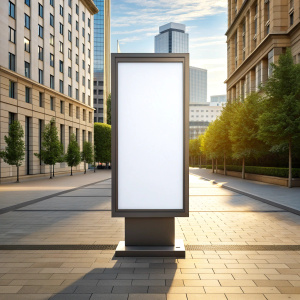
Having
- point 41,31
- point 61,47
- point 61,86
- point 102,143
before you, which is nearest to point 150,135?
point 41,31

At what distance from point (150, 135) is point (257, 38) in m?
41.9

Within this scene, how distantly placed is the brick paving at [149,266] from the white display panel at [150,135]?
1.09 metres

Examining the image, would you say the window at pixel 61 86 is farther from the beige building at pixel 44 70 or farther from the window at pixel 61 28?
the window at pixel 61 28

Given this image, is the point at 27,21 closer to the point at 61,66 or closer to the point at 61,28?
the point at 61,66

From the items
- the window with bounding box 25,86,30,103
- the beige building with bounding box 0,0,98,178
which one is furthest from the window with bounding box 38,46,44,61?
the window with bounding box 25,86,30,103

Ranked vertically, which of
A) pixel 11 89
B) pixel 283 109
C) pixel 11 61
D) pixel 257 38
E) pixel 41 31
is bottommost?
pixel 283 109

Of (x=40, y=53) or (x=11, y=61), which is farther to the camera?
(x=40, y=53)

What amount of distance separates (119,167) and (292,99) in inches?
673

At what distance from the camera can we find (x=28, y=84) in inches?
1289

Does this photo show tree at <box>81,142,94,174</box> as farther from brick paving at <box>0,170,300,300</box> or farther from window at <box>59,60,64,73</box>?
brick paving at <box>0,170,300,300</box>

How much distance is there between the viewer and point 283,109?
19.8 m

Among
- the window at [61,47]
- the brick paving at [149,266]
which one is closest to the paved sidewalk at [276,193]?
the brick paving at [149,266]

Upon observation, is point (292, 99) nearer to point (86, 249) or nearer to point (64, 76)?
point (86, 249)

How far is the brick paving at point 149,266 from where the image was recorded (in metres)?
4.29
